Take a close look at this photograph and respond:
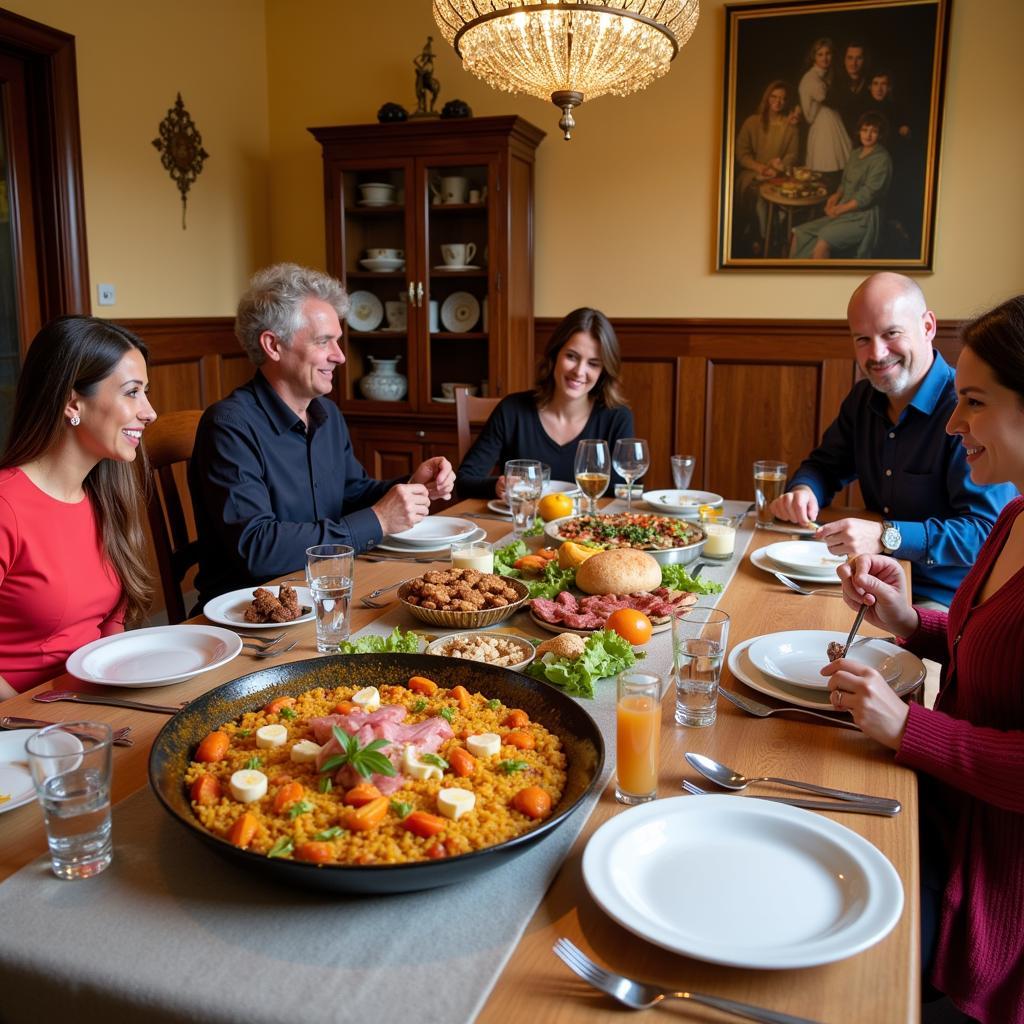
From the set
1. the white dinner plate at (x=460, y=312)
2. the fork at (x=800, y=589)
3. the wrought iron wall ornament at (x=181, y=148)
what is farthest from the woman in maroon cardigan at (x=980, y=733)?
the wrought iron wall ornament at (x=181, y=148)

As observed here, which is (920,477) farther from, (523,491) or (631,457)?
(523,491)

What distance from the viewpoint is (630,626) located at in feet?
4.96

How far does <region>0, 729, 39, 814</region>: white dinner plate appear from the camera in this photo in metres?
1.03

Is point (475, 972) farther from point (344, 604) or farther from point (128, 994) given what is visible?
point (344, 604)

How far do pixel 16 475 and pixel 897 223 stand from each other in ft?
12.1

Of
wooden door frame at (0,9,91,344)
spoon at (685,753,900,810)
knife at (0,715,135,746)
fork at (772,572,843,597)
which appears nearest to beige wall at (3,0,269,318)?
wooden door frame at (0,9,91,344)

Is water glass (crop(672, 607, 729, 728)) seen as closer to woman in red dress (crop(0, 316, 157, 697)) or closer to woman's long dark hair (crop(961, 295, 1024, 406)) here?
woman's long dark hair (crop(961, 295, 1024, 406))

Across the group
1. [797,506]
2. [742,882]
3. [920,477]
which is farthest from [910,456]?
[742,882]

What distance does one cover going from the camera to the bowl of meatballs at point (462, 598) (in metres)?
1.60

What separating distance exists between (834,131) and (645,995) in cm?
412

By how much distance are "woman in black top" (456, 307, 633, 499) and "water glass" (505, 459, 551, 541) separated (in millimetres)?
911

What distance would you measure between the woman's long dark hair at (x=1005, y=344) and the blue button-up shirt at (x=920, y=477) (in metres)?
0.92

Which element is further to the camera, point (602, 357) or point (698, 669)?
point (602, 357)

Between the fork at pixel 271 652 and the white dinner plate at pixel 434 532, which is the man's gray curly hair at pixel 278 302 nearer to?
the white dinner plate at pixel 434 532
